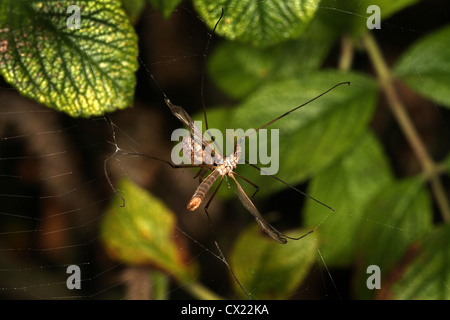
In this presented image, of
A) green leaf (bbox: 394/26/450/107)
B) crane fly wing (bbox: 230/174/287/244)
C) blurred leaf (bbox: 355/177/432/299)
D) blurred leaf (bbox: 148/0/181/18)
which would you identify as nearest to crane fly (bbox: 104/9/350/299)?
crane fly wing (bbox: 230/174/287/244)

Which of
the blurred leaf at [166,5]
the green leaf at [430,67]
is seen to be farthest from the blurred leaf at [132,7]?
the green leaf at [430,67]

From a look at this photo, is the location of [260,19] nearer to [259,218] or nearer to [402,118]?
[259,218]

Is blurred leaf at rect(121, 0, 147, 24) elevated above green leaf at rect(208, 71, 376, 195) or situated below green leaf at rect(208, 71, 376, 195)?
above

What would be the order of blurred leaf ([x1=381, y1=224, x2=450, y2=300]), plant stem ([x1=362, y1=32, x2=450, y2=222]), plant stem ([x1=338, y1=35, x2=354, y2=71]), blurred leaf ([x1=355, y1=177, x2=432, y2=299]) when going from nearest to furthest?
blurred leaf ([x1=381, y1=224, x2=450, y2=300]) → blurred leaf ([x1=355, y1=177, x2=432, y2=299]) → plant stem ([x1=362, y1=32, x2=450, y2=222]) → plant stem ([x1=338, y1=35, x2=354, y2=71])

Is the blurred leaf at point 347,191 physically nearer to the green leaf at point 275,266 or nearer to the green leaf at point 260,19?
the green leaf at point 275,266

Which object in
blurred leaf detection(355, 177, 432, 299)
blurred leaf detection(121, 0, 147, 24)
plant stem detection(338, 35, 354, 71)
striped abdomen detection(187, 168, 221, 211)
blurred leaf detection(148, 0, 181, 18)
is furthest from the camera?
plant stem detection(338, 35, 354, 71)

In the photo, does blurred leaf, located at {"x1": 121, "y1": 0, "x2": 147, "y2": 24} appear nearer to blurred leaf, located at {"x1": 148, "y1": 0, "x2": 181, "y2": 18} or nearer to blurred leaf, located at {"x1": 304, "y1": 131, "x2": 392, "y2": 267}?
Answer: blurred leaf, located at {"x1": 148, "y1": 0, "x2": 181, "y2": 18}
